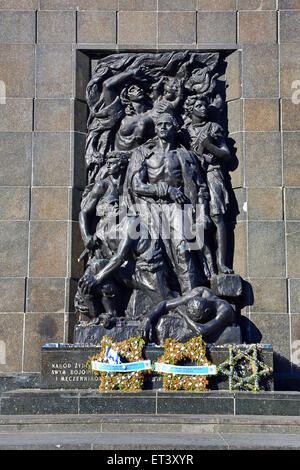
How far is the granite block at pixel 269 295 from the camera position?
14.9 m

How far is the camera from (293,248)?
15.1 metres

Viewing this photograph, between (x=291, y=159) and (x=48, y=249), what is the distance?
5.94 m

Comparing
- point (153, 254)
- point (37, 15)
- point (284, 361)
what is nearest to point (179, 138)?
point (153, 254)

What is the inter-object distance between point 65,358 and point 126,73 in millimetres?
6778

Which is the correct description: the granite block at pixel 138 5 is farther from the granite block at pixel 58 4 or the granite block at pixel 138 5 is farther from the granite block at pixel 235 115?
the granite block at pixel 235 115

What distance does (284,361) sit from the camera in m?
14.6

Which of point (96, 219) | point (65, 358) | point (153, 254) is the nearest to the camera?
point (65, 358)

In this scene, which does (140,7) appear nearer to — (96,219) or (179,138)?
(179,138)

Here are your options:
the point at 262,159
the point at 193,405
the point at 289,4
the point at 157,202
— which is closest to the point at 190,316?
the point at 193,405

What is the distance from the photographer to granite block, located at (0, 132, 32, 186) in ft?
50.6

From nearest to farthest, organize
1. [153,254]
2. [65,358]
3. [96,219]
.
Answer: [65,358]
[153,254]
[96,219]

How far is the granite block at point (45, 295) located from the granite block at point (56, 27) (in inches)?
226

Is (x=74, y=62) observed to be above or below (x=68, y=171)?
above

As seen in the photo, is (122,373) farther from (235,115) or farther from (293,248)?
(235,115)
